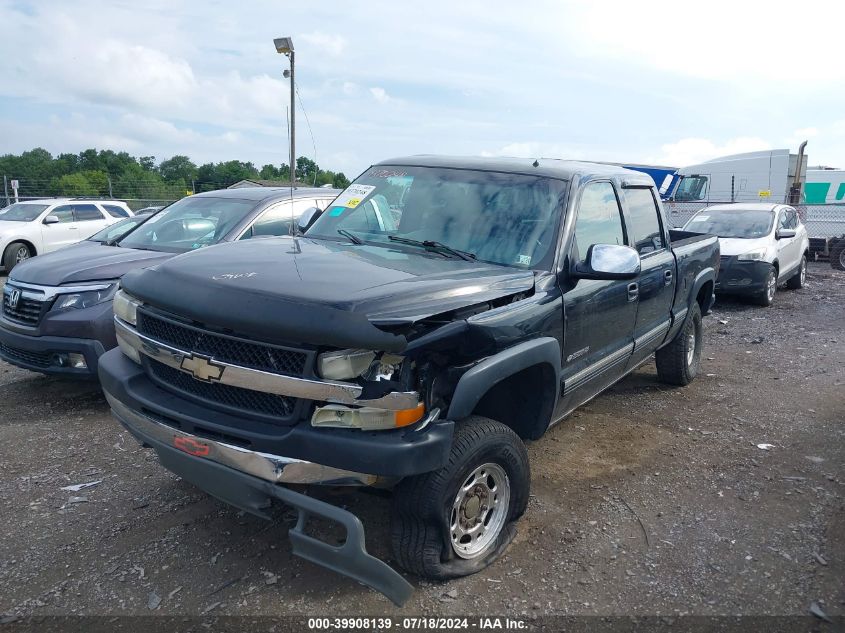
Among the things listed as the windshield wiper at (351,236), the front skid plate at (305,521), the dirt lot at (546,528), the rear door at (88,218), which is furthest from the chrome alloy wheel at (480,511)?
the rear door at (88,218)

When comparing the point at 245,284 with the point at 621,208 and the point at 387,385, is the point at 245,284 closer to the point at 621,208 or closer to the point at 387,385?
the point at 387,385

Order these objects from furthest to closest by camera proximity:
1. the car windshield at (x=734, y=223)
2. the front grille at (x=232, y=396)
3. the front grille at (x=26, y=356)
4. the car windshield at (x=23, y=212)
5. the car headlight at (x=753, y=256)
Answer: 1. the car windshield at (x=23, y=212)
2. the car windshield at (x=734, y=223)
3. the car headlight at (x=753, y=256)
4. the front grille at (x=26, y=356)
5. the front grille at (x=232, y=396)

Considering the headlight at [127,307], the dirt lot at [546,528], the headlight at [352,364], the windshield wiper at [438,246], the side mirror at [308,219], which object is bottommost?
the dirt lot at [546,528]

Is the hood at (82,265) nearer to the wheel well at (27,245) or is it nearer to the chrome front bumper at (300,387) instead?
the chrome front bumper at (300,387)

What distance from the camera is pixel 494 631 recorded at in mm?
2959

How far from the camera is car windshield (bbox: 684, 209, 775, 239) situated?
12.0 metres

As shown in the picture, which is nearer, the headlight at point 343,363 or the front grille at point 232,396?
the headlight at point 343,363

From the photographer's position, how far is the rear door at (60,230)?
14.7 m

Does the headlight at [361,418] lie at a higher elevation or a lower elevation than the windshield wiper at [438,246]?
lower

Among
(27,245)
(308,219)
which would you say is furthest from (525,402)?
(27,245)

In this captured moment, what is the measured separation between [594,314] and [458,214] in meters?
1.01

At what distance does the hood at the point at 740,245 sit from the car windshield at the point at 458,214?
27.2ft

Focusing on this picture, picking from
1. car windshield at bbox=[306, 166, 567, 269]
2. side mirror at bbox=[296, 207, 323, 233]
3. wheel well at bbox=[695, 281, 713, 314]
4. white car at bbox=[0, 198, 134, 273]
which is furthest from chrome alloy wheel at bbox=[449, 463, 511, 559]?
white car at bbox=[0, 198, 134, 273]

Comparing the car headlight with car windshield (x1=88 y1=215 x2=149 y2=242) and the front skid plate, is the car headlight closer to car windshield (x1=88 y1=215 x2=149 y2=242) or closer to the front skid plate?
car windshield (x1=88 y1=215 x2=149 y2=242)
